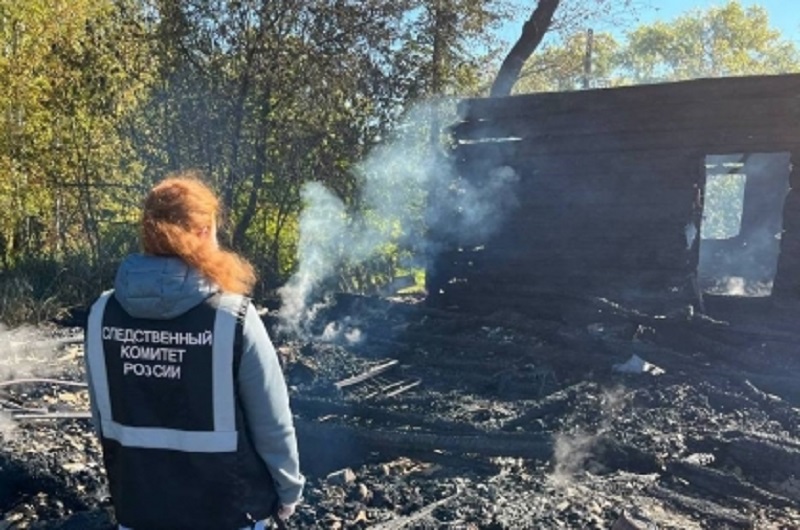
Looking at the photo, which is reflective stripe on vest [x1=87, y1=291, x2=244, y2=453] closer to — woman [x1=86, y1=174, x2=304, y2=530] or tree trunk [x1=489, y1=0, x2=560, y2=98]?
woman [x1=86, y1=174, x2=304, y2=530]

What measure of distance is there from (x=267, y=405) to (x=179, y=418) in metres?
0.31

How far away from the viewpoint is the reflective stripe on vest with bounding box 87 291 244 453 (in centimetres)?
266

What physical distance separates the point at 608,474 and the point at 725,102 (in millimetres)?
A: 7859

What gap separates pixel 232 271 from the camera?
9.14 ft

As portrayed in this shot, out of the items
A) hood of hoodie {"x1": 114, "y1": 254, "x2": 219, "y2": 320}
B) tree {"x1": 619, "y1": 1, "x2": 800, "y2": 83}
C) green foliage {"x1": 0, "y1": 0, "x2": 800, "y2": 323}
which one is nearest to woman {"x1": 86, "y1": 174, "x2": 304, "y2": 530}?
hood of hoodie {"x1": 114, "y1": 254, "x2": 219, "y2": 320}

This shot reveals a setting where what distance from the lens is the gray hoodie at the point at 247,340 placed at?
104 inches

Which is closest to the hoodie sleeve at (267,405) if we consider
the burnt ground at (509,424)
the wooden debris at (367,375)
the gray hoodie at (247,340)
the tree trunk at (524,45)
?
the gray hoodie at (247,340)

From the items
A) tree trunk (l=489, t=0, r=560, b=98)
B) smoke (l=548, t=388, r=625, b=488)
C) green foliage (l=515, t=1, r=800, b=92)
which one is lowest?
smoke (l=548, t=388, r=625, b=488)

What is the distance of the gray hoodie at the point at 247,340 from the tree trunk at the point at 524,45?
17.6 meters

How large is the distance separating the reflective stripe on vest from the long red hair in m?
0.10

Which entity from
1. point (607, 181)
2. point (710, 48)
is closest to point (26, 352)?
point (607, 181)

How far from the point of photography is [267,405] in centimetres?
276

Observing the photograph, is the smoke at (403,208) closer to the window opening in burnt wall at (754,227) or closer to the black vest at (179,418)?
the window opening in burnt wall at (754,227)

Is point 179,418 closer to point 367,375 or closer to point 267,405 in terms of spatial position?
point 267,405
